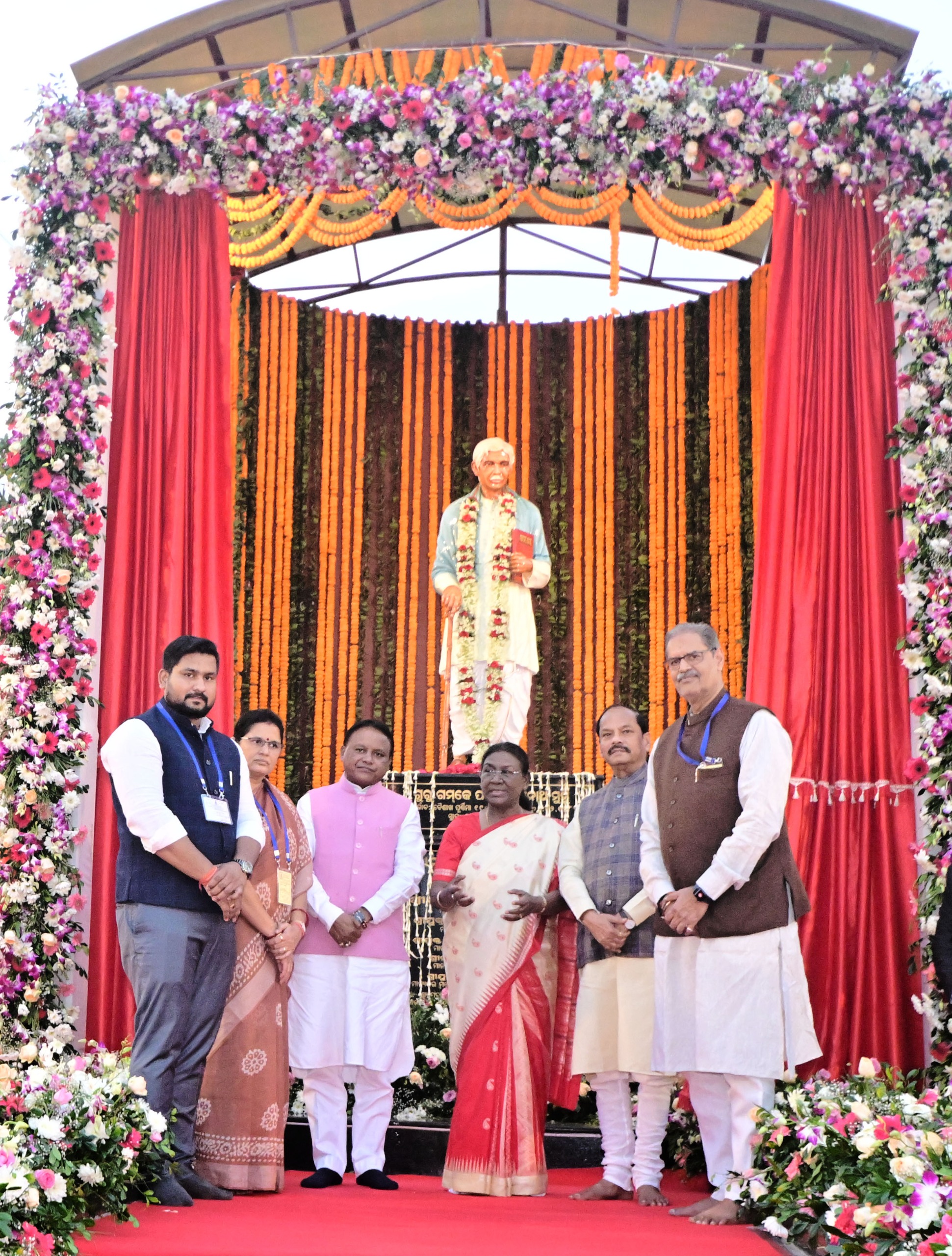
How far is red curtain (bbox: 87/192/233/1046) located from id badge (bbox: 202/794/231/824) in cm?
156

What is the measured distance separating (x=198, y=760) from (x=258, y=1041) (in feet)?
2.85

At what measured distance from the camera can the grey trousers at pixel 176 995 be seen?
4.06m

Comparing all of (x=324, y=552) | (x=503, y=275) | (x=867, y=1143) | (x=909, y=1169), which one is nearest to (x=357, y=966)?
(x=867, y=1143)

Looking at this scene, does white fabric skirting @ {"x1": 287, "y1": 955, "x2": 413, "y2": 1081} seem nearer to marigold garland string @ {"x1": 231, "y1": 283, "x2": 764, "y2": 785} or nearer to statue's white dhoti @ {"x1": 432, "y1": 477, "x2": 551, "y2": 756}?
statue's white dhoti @ {"x1": 432, "y1": 477, "x2": 551, "y2": 756}

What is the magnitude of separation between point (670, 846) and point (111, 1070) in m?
1.72

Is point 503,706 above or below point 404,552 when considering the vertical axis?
below

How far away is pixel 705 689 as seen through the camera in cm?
429

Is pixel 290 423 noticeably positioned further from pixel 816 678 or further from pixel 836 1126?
pixel 836 1126

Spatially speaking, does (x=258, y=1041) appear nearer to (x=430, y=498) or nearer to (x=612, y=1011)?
(x=612, y=1011)

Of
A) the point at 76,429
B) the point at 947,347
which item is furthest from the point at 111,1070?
the point at 947,347

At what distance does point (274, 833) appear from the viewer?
466 centimetres

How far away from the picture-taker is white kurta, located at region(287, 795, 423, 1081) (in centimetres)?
466

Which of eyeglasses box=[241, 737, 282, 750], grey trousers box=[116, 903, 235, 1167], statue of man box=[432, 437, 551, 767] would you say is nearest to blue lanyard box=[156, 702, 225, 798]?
grey trousers box=[116, 903, 235, 1167]

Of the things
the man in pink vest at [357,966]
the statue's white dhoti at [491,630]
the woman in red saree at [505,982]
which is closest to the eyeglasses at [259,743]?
the man in pink vest at [357,966]
